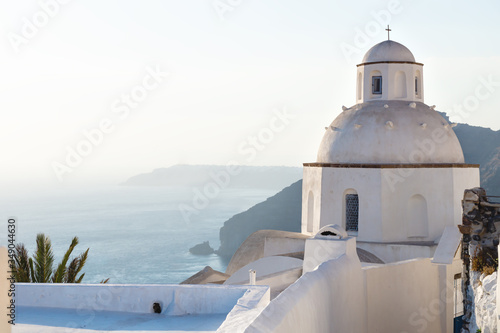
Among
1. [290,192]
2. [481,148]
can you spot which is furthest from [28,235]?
[481,148]

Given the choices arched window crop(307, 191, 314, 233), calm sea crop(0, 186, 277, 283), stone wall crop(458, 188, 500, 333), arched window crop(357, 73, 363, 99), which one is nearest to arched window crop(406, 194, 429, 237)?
arched window crop(307, 191, 314, 233)

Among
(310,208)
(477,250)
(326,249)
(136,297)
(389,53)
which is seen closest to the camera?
(136,297)

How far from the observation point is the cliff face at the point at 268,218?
2581 inches

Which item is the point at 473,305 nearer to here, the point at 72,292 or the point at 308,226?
the point at 72,292

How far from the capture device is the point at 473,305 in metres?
9.08

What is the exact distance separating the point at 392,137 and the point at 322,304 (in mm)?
11066

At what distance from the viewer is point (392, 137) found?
1711 cm

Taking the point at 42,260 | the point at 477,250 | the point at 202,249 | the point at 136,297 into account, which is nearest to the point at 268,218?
the point at 202,249

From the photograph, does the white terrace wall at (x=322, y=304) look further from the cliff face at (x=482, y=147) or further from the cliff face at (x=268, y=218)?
the cliff face at (x=268, y=218)

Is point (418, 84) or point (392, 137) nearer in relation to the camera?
point (392, 137)

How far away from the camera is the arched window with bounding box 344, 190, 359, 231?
17094 mm

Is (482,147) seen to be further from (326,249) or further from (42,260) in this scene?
(42,260)

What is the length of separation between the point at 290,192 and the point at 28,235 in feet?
95.0

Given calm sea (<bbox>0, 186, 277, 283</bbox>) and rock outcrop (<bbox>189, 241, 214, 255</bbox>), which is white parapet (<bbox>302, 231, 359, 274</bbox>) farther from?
rock outcrop (<bbox>189, 241, 214, 255</bbox>)
